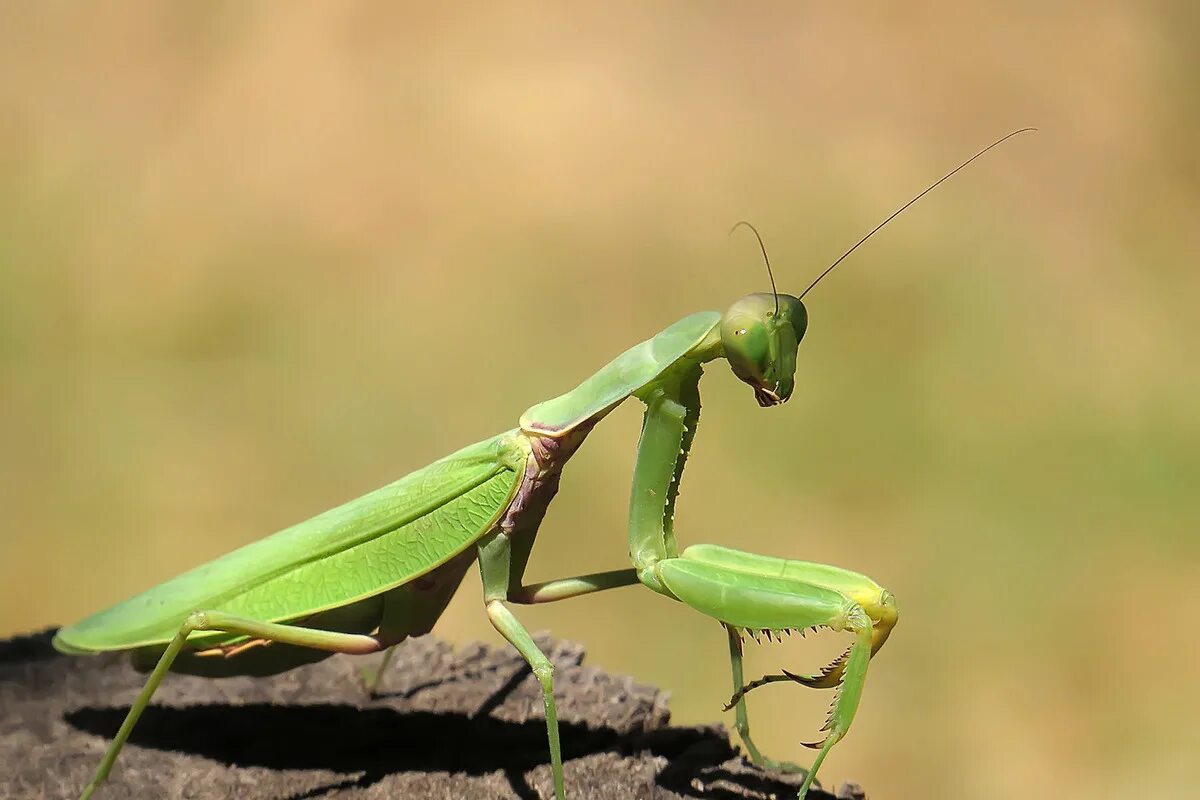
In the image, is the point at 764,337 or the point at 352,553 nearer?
the point at 764,337

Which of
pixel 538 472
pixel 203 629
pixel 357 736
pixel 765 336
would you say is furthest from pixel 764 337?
pixel 357 736

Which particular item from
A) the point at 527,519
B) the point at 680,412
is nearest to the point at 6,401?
the point at 527,519

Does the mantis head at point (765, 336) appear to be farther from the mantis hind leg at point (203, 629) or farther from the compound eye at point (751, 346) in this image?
the mantis hind leg at point (203, 629)

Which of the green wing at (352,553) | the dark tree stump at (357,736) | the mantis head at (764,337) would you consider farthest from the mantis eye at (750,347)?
the dark tree stump at (357,736)

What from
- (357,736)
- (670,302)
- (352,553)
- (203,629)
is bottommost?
(357,736)

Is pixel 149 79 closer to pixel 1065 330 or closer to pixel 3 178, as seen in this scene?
pixel 3 178

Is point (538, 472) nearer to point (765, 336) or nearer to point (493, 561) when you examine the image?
point (493, 561)

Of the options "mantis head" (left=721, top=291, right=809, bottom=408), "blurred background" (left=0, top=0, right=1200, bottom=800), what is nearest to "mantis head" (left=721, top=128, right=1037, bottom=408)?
"mantis head" (left=721, top=291, right=809, bottom=408)

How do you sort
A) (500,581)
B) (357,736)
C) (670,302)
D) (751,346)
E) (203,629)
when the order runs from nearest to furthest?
1. (751,346)
2. (203,629)
3. (500,581)
4. (357,736)
5. (670,302)
